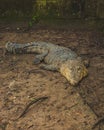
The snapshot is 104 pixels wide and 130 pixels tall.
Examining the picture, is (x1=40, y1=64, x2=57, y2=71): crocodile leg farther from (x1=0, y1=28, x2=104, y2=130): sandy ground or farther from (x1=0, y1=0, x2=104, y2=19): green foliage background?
(x1=0, y1=0, x2=104, y2=19): green foliage background

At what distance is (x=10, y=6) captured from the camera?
8656 mm

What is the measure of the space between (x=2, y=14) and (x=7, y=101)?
12.0ft

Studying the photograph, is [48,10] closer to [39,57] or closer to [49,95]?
[39,57]

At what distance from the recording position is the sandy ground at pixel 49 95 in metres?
5.02

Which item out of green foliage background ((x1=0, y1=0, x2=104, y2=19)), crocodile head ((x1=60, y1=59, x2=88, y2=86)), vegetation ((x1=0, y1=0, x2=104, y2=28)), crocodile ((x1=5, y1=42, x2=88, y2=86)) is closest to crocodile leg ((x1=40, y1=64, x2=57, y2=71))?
crocodile ((x1=5, y1=42, x2=88, y2=86))

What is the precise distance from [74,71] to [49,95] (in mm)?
713

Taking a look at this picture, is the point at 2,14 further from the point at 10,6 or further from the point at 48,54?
the point at 48,54

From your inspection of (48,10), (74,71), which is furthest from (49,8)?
(74,71)

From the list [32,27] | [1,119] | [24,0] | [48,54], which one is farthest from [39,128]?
[24,0]

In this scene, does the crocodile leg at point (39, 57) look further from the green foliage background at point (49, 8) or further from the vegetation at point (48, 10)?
the green foliage background at point (49, 8)

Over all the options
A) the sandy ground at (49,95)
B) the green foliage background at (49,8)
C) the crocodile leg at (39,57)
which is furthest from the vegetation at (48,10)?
the crocodile leg at (39,57)

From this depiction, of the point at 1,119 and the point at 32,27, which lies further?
the point at 32,27

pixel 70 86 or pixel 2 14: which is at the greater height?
pixel 2 14

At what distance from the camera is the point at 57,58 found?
656 centimetres
